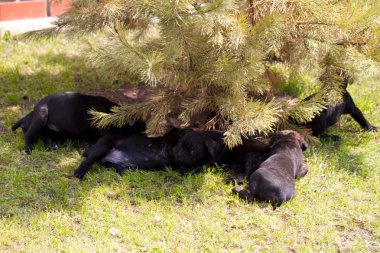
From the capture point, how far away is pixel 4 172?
569 centimetres

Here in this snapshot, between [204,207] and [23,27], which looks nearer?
[204,207]

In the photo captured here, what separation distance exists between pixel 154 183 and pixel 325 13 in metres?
2.54

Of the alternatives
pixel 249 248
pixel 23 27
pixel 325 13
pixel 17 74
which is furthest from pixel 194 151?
pixel 23 27

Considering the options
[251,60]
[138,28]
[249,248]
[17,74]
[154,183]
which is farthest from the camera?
[17,74]

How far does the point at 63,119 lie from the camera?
627cm

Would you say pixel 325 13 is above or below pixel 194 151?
above

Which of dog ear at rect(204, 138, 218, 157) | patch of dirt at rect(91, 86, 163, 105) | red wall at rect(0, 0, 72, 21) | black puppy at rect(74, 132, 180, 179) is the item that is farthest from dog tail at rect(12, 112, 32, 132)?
red wall at rect(0, 0, 72, 21)

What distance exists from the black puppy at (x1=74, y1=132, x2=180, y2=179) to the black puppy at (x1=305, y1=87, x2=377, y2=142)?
1.90 meters

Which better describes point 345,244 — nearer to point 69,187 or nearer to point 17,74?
point 69,187

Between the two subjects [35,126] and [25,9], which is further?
[25,9]

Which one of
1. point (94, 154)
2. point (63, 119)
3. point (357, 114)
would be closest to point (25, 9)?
point (63, 119)

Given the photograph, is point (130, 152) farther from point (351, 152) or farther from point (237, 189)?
→ point (351, 152)

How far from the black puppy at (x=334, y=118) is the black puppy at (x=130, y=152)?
1.90 meters

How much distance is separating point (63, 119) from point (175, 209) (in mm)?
2005
